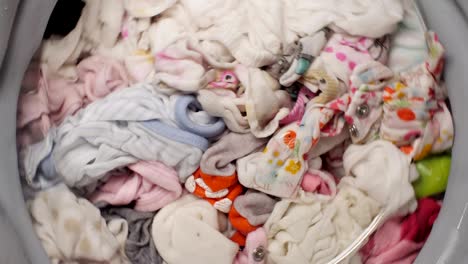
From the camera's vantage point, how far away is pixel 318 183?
760 mm

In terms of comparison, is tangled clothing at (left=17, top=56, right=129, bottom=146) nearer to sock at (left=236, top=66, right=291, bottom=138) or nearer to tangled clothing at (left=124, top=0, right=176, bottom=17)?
tangled clothing at (left=124, top=0, right=176, bottom=17)

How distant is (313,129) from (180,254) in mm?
249

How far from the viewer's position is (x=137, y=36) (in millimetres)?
841

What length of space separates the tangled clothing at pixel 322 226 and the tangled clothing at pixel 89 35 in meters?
0.37

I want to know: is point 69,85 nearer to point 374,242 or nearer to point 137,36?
point 137,36

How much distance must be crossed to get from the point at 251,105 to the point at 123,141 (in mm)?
181

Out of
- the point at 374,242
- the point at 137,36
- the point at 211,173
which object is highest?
the point at 137,36

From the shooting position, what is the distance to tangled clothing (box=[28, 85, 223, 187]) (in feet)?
2.45

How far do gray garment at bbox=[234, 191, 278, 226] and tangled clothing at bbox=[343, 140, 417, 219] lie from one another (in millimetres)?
124

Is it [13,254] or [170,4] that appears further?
[170,4]

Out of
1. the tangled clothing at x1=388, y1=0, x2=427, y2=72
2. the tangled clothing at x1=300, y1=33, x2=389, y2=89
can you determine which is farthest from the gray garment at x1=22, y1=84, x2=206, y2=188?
the tangled clothing at x1=388, y1=0, x2=427, y2=72

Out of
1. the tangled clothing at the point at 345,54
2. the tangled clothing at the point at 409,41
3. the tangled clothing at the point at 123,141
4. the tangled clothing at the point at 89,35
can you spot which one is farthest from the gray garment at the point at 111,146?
the tangled clothing at the point at 409,41

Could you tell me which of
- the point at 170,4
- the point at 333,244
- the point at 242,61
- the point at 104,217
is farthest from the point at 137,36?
the point at 333,244

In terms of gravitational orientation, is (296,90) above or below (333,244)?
above
